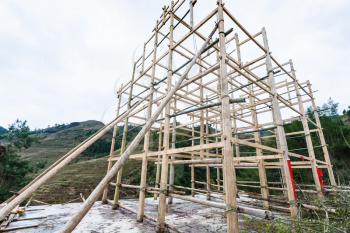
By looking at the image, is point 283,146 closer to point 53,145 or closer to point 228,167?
point 228,167

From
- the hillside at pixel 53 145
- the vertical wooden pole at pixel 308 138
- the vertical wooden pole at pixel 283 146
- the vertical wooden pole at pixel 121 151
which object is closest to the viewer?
the vertical wooden pole at pixel 283 146

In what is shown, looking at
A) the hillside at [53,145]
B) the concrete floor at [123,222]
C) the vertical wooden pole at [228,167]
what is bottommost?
the concrete floor at [123,222]

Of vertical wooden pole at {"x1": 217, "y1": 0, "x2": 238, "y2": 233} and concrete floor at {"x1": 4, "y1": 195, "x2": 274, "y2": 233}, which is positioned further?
concrete floor at {"x1": 4, "y1": 195, "x2": 274, "y2": 233}

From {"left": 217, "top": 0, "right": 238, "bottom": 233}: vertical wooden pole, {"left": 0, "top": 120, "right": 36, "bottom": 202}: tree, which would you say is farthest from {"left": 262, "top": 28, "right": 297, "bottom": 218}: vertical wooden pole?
{"left": 0, "top": 120, "right": 36, "bottom": 202}: tree

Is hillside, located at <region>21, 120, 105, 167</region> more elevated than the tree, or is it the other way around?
hillside, located at <region>21, 120, 105, 167</region>

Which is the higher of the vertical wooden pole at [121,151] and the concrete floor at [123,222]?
the vertical wooden pole at [121,151]

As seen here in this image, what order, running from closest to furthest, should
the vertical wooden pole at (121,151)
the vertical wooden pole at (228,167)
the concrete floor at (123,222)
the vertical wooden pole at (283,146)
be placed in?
the vertical wooden pole at (228,167) → the vertical wooden pole at (283,146) → the concrete floor at (123,222) → the vertical wooden pole at (121,151)

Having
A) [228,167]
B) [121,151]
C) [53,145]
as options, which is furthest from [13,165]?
[53,145]

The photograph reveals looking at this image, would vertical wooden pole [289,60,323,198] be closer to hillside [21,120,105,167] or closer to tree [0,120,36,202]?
tree [0,120,36,202]

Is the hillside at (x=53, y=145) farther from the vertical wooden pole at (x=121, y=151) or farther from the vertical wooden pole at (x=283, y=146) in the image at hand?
the vertical wooden pole at (x=283, y=146)

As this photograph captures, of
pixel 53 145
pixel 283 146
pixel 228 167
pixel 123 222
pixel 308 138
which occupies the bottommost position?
pixel 123 222

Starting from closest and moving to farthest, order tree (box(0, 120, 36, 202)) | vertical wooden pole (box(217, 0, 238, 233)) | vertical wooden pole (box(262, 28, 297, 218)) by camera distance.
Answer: vertical wooden pole (box(217, 0, 238, 233))
vertical wooden pole (box(262, 28, 297, 218))
tree (box(0, 120, 36, 202))

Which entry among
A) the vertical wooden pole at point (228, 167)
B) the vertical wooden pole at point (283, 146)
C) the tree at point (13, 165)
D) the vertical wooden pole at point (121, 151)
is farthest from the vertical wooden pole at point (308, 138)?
the tree at point (13, 165)

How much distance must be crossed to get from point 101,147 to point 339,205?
36.1 meters
